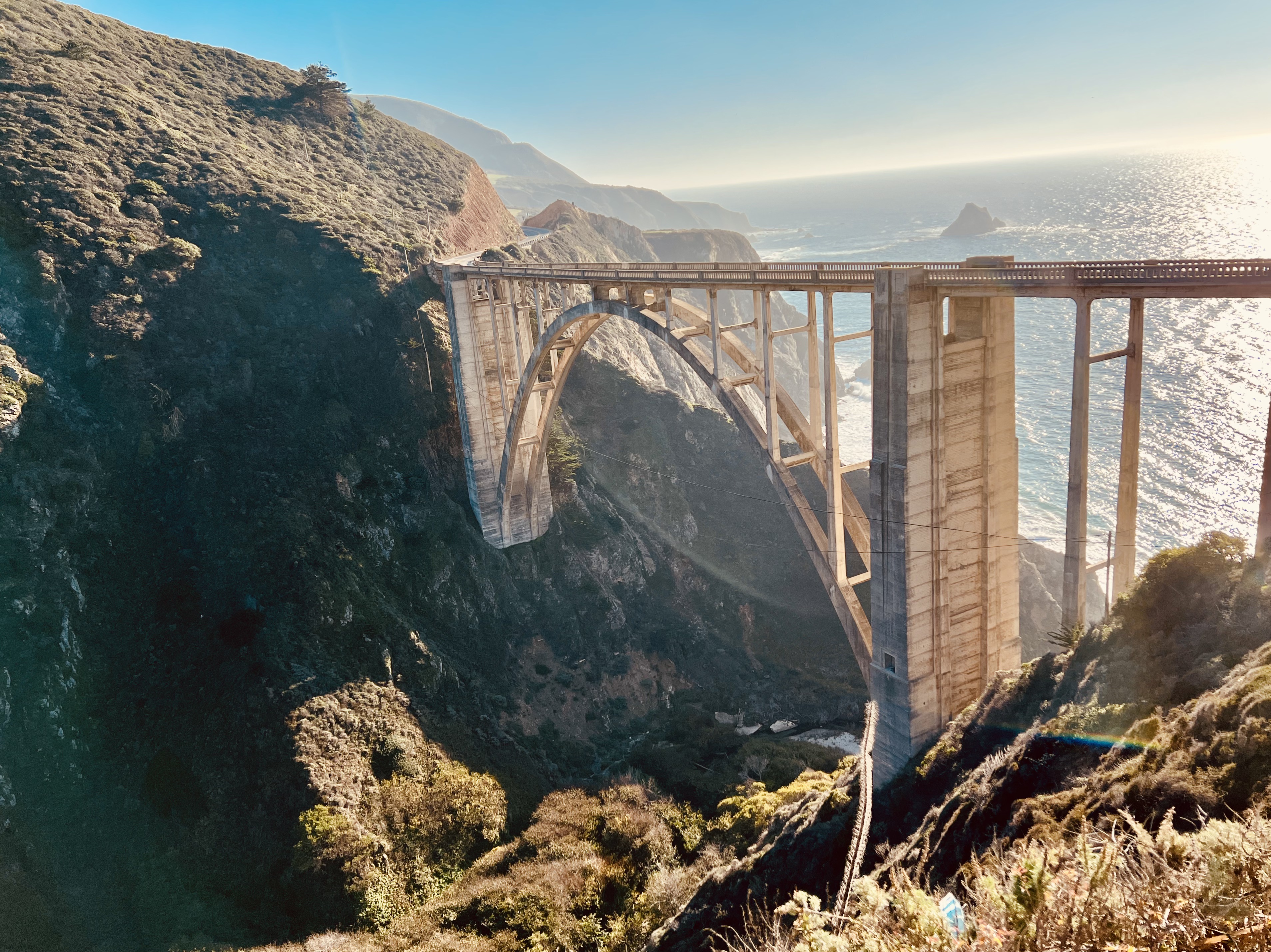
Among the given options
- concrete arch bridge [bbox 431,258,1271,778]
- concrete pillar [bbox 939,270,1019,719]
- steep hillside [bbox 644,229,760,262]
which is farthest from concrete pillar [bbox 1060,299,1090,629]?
steep hillside [bbox 644,229,760,262]

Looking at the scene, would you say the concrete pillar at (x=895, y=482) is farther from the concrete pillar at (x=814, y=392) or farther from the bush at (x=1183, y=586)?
the bush at (x=1183, y=586)

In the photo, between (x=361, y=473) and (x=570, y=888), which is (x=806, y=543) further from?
(x=361, y=473)

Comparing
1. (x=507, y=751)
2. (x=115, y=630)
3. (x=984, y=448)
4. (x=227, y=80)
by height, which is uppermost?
(x=227, y=80)

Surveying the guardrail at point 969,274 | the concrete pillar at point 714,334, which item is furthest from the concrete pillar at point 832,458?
the concrete pillar at point 714,334

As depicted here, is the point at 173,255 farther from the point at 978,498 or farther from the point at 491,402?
the point at 978,498

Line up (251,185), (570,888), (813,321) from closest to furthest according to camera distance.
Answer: (813,321), (570,888), (251,185)

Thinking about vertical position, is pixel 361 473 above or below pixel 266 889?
above

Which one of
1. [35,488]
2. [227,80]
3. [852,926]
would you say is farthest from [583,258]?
[852,926]
